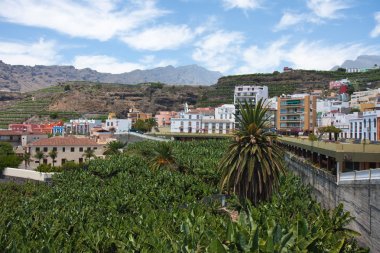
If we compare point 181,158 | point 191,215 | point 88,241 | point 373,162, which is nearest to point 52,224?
point 88,241

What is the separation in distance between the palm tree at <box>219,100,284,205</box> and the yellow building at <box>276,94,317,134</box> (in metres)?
73.8

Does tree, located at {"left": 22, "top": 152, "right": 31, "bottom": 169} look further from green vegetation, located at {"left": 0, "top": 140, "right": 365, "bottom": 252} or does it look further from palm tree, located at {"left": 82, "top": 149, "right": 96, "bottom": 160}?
green vegetation, located at {"left": 0, "top": 140, "right": 365, "bottom": 252}

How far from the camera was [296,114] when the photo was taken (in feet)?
318

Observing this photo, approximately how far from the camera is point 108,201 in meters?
34.5

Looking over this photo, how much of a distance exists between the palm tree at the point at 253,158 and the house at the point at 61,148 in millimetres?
55658

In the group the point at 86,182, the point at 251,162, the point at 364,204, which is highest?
the point at 251,162

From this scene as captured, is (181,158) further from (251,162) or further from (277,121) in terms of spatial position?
(277,121)

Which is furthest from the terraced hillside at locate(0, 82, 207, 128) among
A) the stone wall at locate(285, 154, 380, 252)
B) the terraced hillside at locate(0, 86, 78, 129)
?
the stone wall at locate(285, 154, 380, 252)

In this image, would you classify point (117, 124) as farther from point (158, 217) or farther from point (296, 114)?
point (158, 217)

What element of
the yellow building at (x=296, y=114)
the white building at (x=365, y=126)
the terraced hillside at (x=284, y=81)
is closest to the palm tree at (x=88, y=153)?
the white building at (x=365, y=126)

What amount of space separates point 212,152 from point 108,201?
3171 centimetres

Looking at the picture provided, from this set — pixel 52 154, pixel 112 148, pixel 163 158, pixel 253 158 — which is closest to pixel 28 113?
pixel 112 148

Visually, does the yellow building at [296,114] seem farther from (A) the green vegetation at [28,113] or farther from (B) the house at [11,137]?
(A) the green vegetation at [28,113]

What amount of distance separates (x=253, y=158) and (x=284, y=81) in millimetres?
Answer: 158208
